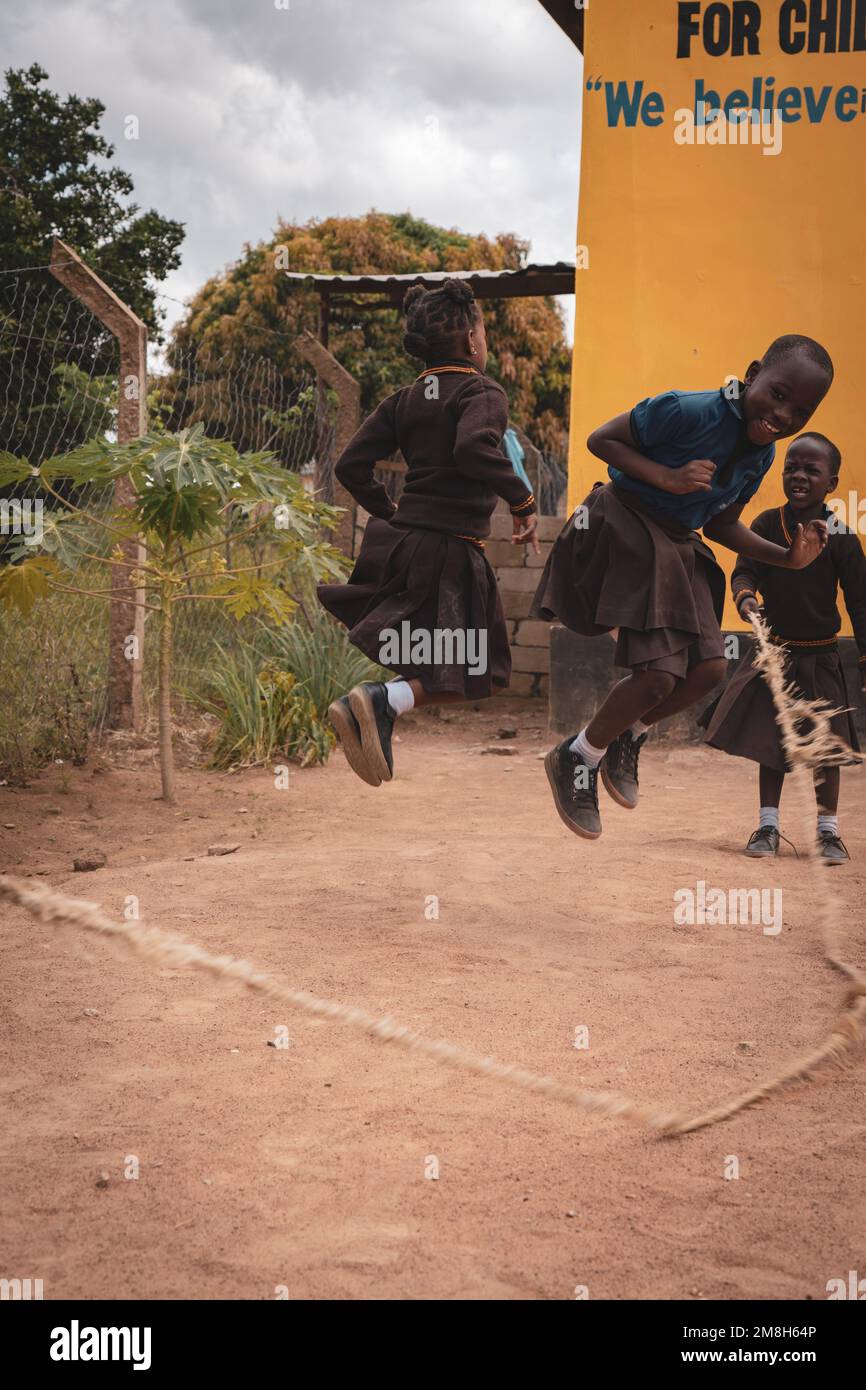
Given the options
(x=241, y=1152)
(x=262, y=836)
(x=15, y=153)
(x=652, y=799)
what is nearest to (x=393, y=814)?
(x=262, y=836)

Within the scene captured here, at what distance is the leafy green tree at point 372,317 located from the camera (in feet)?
65.5

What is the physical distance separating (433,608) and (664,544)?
29.4 inches

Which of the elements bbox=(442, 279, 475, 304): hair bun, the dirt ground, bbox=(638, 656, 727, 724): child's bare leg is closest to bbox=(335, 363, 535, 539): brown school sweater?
bbox=(442, 279, 475, 304): hair bun

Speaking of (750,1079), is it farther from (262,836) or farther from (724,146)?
(724,146)

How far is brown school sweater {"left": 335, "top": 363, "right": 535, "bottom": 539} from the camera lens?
12.6ft

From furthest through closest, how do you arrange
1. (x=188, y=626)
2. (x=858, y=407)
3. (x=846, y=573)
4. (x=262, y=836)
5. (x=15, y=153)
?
(x=15, y=153), (x=188, y=626), (x=858, y=407), (x=262, y=836), (x=846, y=573)

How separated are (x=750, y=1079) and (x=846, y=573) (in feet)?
10.3

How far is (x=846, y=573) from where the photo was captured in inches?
227

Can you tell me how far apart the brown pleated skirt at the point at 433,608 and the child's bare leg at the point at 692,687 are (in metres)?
0.53

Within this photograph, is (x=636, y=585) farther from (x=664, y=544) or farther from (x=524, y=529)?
(x=524, y=529)

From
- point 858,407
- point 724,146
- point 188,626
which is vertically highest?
point 724,146

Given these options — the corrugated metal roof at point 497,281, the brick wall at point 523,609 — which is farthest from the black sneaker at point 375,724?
the corrugated metal roof at point 497,281

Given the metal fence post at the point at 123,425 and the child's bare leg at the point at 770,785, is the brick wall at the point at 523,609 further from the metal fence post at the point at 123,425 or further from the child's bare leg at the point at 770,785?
the child's bare leg at the point at 770,785

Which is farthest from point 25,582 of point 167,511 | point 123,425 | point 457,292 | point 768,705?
point 768,705
